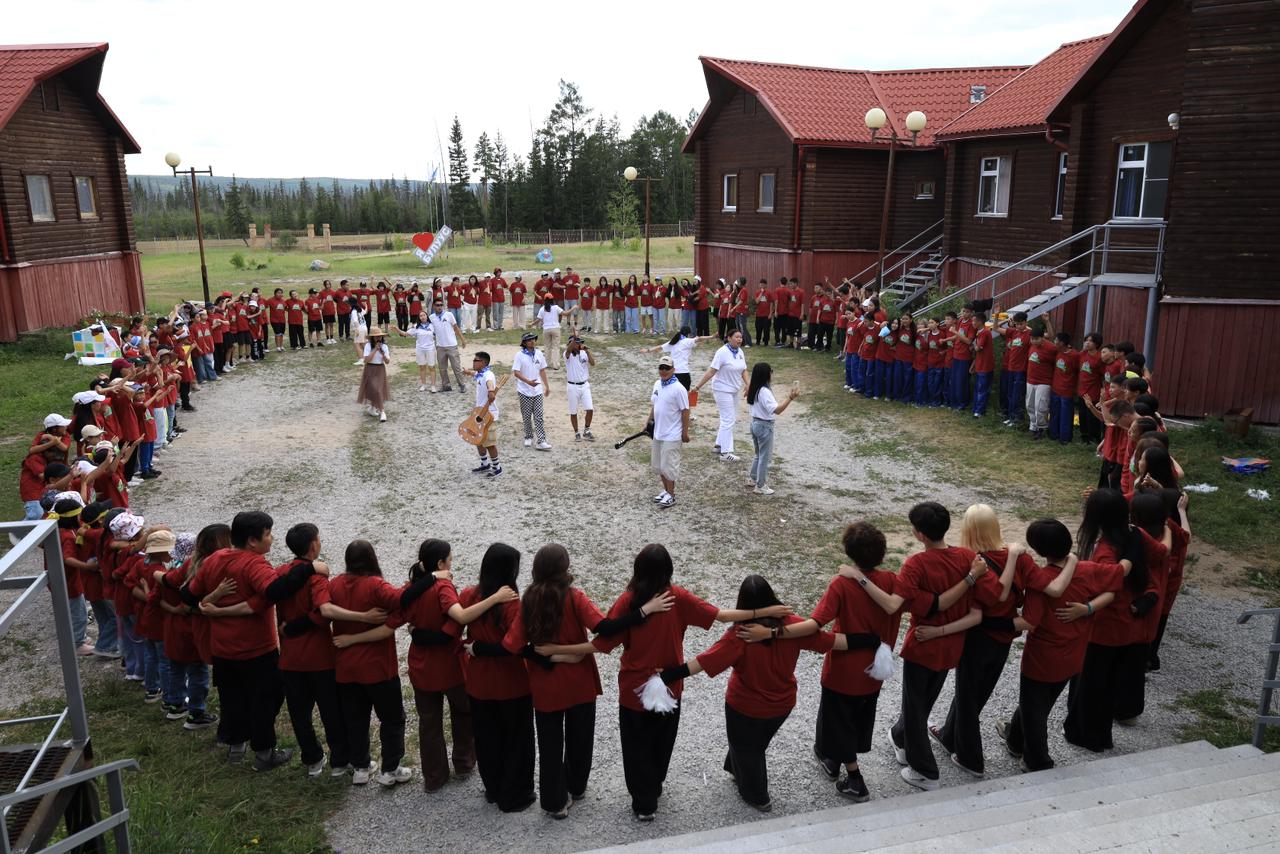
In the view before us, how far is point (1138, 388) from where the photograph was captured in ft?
33.2

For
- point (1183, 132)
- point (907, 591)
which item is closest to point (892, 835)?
point (907, 591)

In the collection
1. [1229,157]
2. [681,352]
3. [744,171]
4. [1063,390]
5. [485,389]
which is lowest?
[1063,390]

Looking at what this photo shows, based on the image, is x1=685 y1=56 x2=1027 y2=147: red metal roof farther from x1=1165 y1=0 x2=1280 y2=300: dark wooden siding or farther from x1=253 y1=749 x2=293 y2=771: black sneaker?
x1=253 y1=749 x2=293 y2=771: black sneaker

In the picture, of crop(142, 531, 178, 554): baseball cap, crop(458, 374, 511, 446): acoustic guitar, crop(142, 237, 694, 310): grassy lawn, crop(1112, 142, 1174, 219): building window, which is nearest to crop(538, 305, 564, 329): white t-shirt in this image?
crop(458, 374, 511, 446): acoustic guitar

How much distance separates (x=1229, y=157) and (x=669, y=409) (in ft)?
31.0

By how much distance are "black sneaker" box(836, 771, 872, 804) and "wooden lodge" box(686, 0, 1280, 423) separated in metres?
11.4

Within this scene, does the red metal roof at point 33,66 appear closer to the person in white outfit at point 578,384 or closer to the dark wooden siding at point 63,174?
the dark wooden siding at point 63,174

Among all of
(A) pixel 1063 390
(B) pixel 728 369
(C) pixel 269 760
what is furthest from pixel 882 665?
(A) pixel 1063 390

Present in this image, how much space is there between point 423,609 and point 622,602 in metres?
1.24

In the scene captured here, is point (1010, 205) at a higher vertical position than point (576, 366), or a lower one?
higher

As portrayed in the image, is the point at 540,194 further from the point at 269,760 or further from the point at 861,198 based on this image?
the point at 269,760

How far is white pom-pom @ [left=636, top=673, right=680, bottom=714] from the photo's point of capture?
16.3 ft

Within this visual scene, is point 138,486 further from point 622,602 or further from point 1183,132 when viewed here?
point 1183,132

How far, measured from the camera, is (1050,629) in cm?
542
